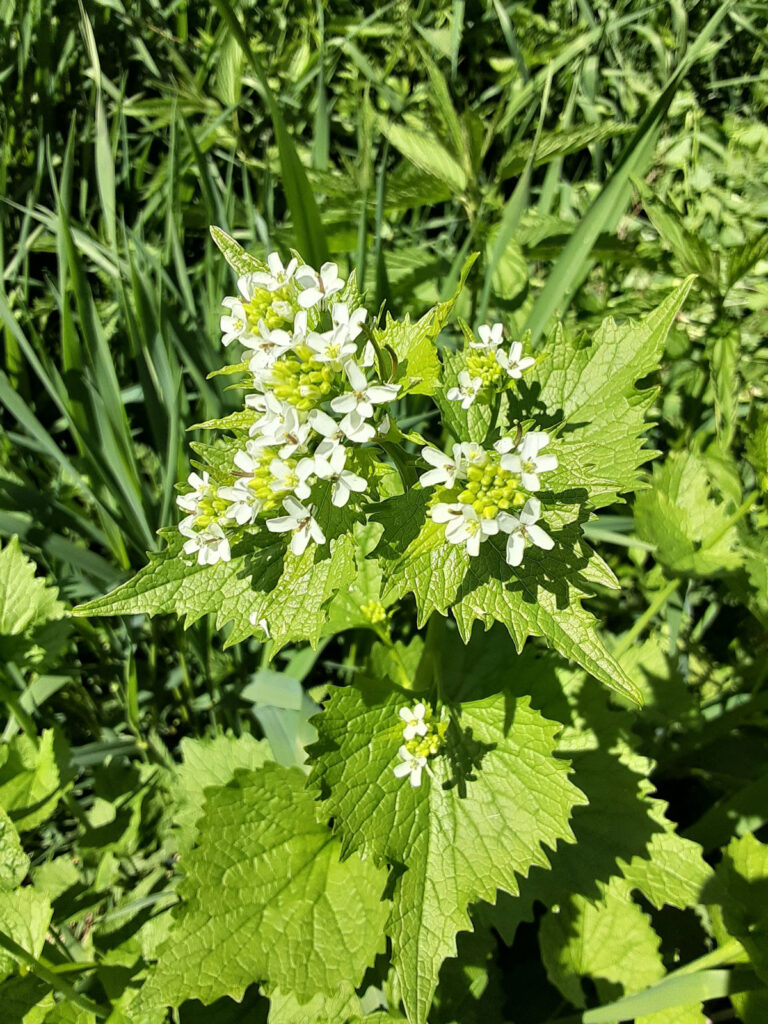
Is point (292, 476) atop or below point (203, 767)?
atop

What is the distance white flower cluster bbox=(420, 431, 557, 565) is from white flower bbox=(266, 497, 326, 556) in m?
0.25

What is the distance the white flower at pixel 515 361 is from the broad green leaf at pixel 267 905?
54.6 inches

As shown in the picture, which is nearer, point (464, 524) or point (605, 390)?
point (464, 524)

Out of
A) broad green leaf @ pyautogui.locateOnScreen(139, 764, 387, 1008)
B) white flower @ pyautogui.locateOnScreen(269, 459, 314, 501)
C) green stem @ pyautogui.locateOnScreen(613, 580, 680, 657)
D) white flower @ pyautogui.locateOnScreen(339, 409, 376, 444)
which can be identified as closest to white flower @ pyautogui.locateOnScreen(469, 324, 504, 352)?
white flower @ pyautogui.locateOnScreen(339, 409, 376, 444)

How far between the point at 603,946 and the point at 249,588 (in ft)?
5.45

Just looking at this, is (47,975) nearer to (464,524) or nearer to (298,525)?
(298,525)

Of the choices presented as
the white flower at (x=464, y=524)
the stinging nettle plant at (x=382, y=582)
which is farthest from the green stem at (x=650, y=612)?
the white flower at (x=464, y=524)

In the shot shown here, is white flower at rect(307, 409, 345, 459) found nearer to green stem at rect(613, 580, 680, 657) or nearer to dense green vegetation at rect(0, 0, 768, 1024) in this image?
dense green vegetation at rect(0, 0, 768, 1024)

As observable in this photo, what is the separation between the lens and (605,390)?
200 centimetres

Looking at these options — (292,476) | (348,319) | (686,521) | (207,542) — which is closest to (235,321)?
(348,319)

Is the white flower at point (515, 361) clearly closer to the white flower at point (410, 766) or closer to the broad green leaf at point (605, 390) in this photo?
the broad green leaf at point (605, 390)

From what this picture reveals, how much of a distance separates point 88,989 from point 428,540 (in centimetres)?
193

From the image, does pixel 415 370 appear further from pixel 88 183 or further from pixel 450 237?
pixel 88 183

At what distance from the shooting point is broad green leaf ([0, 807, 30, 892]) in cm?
204
